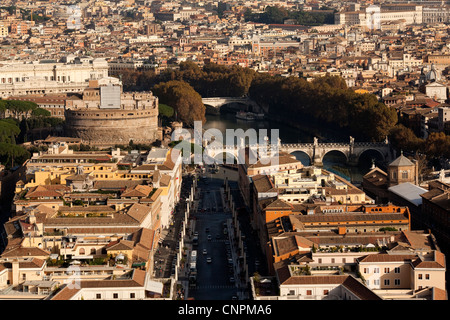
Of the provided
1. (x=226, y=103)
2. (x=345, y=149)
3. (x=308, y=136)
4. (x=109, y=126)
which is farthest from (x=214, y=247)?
(x=226, y=103)

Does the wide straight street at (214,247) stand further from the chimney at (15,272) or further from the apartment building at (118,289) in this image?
the chimney at (15,272)

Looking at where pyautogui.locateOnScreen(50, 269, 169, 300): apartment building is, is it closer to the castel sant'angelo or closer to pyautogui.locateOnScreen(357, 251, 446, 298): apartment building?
pyautogui.locateOnScreen(357, 251, 446, 298): apartment building

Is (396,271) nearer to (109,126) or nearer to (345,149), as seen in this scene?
(345,149)

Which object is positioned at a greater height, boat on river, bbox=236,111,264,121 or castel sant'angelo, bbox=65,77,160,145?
castel sant'angelo, bbox=65,77,160,145

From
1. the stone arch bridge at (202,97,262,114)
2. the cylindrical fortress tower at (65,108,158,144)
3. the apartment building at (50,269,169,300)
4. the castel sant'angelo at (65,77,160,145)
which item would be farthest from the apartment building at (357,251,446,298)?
the stone arch bridge at (202,97,262,114)
